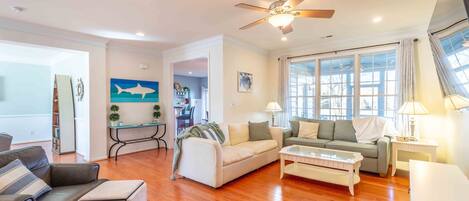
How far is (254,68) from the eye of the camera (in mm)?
5160

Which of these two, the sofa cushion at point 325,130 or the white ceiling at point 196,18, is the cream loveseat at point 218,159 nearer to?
the sofa cushion at point 325,130

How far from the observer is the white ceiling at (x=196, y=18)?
2.84 meters

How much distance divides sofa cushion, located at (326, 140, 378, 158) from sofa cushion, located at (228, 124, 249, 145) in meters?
1.50

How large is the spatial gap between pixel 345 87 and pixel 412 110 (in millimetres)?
1370

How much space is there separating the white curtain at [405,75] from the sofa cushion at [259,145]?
2.29m

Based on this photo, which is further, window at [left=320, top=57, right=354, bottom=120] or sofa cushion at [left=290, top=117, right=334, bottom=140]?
window at [left=320, top=57, right=354, bottom=120]

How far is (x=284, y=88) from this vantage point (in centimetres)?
533

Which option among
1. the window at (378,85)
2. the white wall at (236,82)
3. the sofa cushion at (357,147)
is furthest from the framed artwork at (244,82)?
the window at (378,85)

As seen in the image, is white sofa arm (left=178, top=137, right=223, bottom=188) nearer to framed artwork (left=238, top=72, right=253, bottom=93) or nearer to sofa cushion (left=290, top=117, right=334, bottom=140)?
framed artwork (left=238, top=72, right=253, bottom=93)

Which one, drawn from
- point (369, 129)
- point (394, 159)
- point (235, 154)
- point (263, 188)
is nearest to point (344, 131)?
point (369, 129)

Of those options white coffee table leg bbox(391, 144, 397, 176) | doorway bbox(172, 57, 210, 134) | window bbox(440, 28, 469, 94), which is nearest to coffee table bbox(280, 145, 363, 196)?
white coffee table leg bbox(391, 144, 397, 176)

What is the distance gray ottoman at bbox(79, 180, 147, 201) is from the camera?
1663mm

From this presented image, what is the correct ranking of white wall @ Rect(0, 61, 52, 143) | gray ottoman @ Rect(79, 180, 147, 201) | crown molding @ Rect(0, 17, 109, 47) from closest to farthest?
1. gray ottoman @ Rect(79, 180, 147, 201)
2. crown molding @ Rect(0, 17, 109, 47)
3. white wall @ Rect(0, 61, 52, 143)

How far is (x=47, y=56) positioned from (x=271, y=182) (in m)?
6.54
